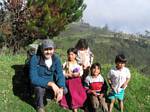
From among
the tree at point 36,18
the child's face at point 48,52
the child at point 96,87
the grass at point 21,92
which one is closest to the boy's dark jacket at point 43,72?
the child's face at point 48,52

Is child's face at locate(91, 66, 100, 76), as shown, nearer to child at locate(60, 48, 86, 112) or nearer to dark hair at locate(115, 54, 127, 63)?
child at locate(60, 48, 86, 112)

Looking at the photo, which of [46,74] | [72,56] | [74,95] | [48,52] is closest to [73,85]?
[74,95]

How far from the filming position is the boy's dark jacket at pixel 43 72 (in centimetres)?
1275

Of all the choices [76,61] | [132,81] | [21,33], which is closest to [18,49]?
[21,33]

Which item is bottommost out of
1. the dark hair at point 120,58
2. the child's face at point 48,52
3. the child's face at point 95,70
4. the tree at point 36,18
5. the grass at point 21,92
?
the grass at point 21,92

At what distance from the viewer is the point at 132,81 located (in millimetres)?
17078

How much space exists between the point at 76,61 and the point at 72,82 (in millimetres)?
809

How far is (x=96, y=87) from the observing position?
13.9 m

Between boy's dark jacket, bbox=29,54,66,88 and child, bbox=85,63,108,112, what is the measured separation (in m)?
1.17

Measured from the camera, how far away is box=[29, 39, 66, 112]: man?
41.4ft

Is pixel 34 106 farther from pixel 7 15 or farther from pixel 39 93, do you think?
pixel 7 15

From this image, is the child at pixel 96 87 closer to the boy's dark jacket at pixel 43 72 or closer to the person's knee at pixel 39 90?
the boy's dark jacket at pixel 43 72

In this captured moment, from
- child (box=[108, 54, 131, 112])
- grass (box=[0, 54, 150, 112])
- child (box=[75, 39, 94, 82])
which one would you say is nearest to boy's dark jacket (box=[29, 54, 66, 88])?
grass (box=[0, 54, 150, 112])

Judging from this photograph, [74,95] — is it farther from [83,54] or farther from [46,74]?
[83,54]
